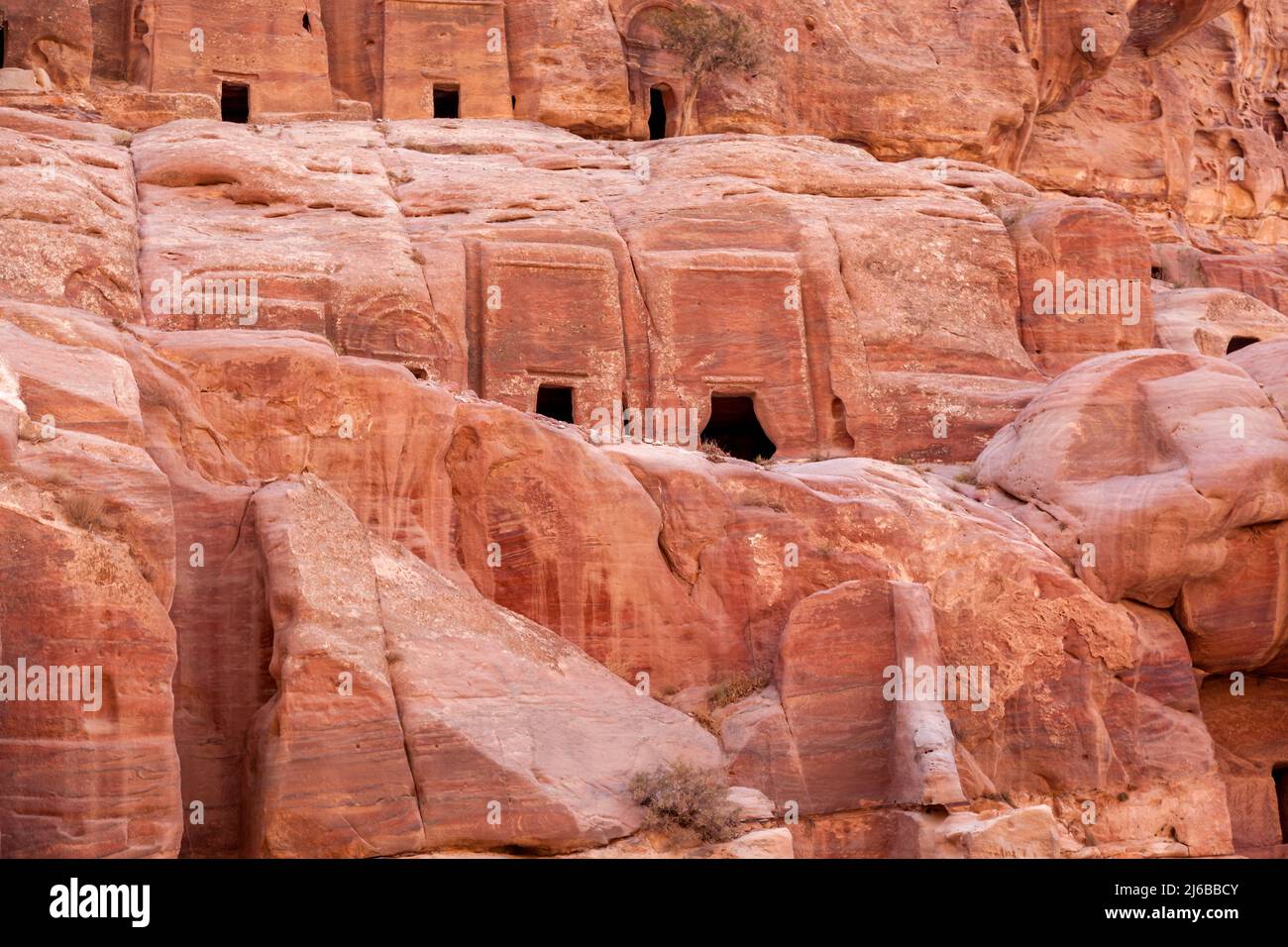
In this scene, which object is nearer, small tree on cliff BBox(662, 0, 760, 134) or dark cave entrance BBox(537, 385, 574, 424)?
dark cave entrance BBox(537, 385, 574, 424)

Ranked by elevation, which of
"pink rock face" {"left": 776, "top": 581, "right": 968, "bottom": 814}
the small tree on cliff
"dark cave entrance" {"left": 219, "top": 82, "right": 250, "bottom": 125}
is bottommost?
"pink rock face" {"left": 776, "top": 581, "right": 968, "bottom": 814}

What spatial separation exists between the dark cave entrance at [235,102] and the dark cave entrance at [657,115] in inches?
385

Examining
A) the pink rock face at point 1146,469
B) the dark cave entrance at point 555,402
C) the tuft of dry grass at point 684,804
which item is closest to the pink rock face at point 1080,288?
the pink rock face at point 1146,469

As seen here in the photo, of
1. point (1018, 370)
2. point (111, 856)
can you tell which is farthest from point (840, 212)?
point (111, 856)

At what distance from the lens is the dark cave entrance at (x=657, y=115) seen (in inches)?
1852

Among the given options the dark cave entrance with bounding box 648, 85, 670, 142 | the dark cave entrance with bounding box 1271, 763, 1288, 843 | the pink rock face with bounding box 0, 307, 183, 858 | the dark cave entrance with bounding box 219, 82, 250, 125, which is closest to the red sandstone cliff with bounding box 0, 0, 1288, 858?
the pink rock face with bounding box 0, 307, 183, 858

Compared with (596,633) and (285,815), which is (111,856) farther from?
(596,633)

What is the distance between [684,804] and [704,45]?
2800cm

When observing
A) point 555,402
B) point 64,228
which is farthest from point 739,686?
point 64,228

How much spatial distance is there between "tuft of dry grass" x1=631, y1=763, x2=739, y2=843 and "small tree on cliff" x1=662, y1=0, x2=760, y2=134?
26837 millimetres

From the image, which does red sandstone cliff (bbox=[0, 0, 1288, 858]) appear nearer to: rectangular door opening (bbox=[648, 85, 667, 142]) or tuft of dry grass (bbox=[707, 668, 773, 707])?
tuft of dry grass (bbox=[707, 668, 773, 707])

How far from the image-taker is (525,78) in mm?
44000

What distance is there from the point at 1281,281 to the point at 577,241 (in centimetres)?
1838

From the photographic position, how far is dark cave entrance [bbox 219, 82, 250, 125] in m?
42.3
